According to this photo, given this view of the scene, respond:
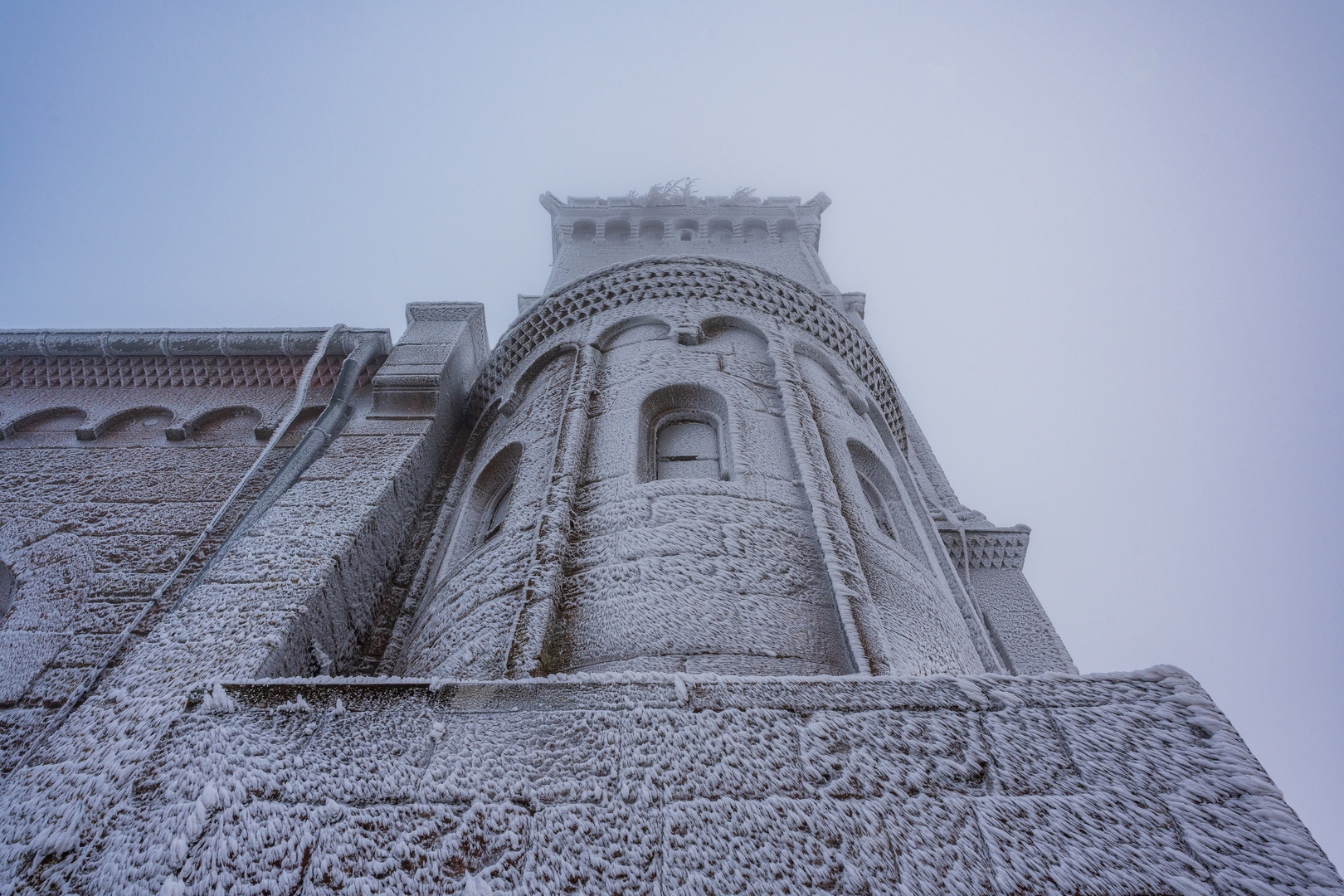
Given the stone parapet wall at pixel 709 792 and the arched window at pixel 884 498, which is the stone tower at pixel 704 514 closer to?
the arched window at pixel 884 498

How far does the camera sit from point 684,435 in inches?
196

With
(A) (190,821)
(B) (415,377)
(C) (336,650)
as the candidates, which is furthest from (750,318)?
(A) (190,821)

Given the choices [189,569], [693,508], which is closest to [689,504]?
[693,508]

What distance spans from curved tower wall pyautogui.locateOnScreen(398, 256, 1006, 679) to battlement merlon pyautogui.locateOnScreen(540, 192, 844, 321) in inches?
246

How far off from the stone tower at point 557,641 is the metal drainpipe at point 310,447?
0.03 meters

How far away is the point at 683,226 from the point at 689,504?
422 inches

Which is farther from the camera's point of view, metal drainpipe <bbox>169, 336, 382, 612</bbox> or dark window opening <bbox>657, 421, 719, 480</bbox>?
dark window opening <bbox>657, 421, 719, 480</bbox>

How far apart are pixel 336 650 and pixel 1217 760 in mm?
3689

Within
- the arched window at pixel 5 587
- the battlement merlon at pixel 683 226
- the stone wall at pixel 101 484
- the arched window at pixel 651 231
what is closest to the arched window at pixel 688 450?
the stone wall at pixel 101 484

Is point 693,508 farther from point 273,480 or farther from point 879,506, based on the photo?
point 273,480

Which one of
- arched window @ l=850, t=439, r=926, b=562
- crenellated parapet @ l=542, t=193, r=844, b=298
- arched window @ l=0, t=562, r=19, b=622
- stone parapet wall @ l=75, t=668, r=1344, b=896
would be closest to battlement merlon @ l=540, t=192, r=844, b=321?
crenellated parapet @ l=542, t=193, r=844, b=298

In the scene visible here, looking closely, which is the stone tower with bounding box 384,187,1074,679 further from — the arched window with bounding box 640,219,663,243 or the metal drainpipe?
the arched window with bounding box 640,219,663,243

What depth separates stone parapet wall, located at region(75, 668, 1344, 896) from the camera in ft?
5.21

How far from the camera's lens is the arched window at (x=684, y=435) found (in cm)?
460
